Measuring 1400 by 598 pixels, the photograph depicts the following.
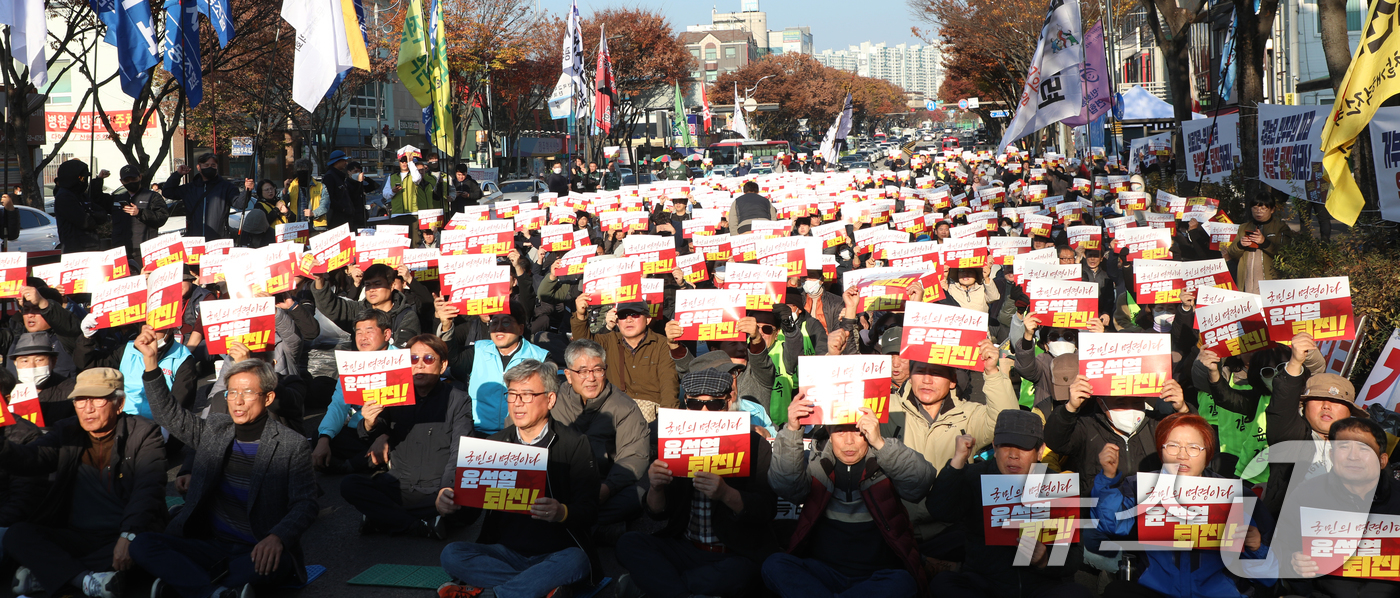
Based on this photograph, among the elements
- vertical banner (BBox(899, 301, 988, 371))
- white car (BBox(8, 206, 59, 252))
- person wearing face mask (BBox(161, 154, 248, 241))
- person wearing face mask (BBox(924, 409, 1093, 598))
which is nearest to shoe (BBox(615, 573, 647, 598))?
person wearing face mask (BBox(924, 409, 1093, 598))

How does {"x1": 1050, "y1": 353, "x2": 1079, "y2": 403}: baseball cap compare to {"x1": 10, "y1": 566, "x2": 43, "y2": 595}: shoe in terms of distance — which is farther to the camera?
{"x1": 1050, "y1": 353, "x2": 1079, "y2": 403}: baseball cap

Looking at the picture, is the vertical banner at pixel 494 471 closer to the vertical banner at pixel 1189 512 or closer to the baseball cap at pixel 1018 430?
the baseball cap at pixel 1018 430

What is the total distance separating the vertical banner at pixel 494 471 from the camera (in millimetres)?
5129

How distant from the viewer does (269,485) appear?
5504 mm

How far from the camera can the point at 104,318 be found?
8266 mm

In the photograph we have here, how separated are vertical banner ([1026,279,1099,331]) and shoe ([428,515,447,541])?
158 inches

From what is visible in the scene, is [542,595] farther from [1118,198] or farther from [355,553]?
[1118,198]

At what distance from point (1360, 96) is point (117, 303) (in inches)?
350

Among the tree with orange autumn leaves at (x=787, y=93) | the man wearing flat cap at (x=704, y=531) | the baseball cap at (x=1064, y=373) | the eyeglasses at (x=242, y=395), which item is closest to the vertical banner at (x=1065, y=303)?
the baseball cap at (x=1064, y=373)

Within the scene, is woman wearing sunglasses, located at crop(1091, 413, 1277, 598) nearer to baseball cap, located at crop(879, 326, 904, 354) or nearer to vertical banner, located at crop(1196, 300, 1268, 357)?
vertical banner, located at crop(1196, 300, 1268, 357)

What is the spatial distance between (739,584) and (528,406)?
1.31 m

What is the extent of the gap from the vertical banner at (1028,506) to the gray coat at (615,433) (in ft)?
6.75

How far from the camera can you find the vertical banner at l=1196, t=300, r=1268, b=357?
645 cm

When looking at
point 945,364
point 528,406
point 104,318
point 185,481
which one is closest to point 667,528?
point 528,406
